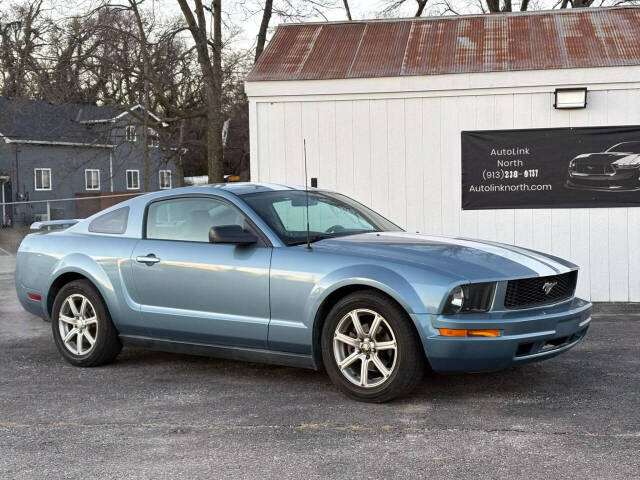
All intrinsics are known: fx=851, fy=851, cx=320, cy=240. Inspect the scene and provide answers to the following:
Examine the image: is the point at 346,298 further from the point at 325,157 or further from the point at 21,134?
the point at 21,134

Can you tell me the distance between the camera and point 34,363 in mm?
7043

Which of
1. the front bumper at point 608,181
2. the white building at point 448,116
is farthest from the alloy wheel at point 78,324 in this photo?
the front bumper at point 608,181

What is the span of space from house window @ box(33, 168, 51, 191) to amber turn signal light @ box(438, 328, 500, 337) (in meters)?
43.2

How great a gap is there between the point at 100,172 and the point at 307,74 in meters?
38.6

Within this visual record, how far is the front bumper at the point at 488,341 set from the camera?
5141 mm

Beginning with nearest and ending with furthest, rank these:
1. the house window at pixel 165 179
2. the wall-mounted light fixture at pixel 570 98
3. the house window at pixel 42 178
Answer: the wall-mounted light fixture at pixel 570 98
the house window at pixel 42 178
the house window at pixel 165 179

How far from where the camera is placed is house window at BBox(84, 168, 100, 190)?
47562 millimetres

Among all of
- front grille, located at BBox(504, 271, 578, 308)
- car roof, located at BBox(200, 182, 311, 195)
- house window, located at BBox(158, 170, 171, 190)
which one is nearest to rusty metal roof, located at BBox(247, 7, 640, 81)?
car roof, located at BBox(200, 182, 311, 195)

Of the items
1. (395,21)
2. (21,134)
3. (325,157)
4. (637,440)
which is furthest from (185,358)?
(21,134)

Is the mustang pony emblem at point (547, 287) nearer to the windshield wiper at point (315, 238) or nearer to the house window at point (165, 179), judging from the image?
the windshield wiper at point (315, 238)

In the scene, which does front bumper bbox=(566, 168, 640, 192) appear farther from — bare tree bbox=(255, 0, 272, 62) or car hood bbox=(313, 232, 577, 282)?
bare tree bbox=(255, 0, 272, 62)

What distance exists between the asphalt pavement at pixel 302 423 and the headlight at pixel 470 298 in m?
0.63

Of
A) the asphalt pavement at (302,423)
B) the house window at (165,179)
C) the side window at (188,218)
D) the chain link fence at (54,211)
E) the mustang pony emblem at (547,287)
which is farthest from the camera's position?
the house window at (165,179)

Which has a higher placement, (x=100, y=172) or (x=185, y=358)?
(x=100, y=172)
